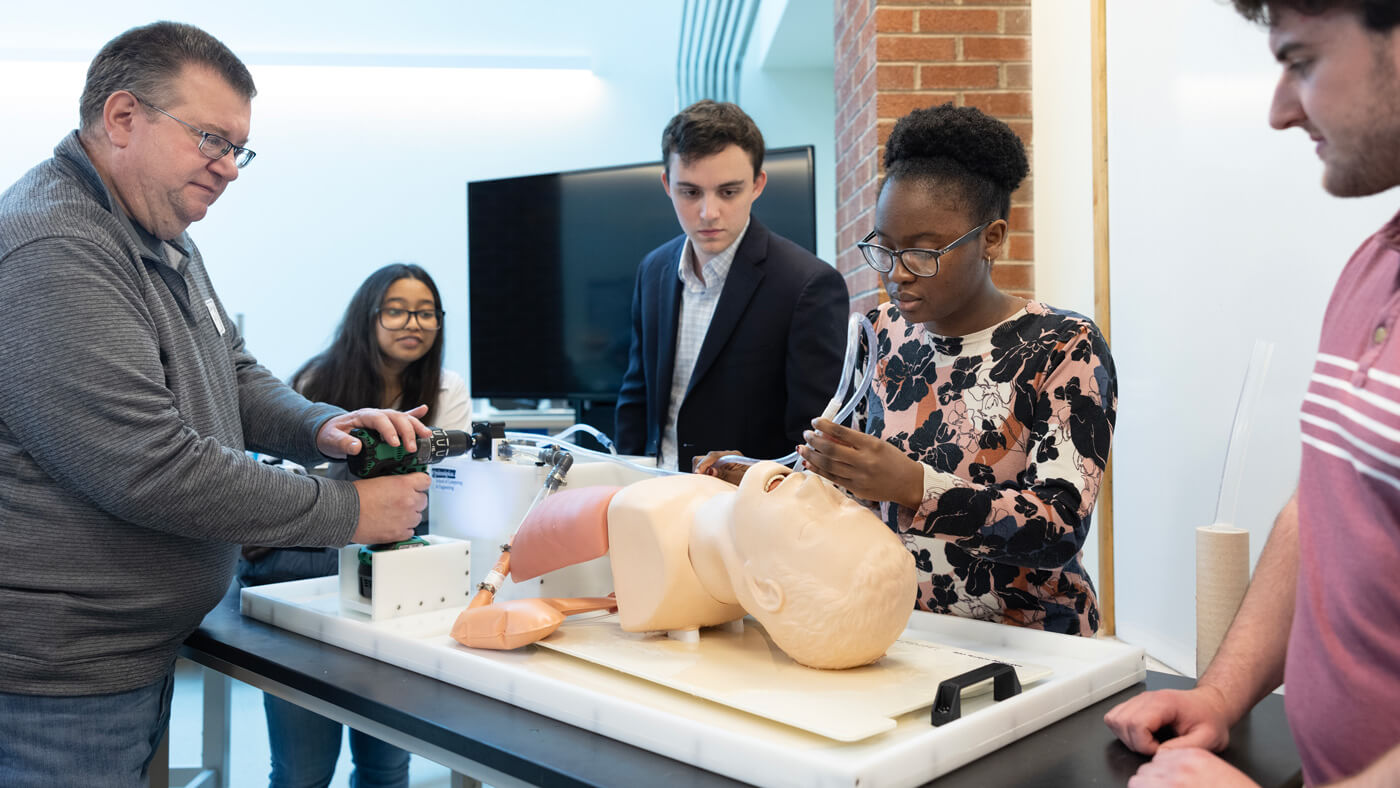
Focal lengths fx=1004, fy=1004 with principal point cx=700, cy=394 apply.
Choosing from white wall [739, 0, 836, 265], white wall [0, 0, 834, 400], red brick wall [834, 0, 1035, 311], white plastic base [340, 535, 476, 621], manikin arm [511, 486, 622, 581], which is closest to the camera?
manikin arm [511, 486, 622, 581]

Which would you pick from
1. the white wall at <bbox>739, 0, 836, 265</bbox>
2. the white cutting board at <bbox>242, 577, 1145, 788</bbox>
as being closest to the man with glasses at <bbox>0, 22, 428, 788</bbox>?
the white cutting board at <bbox>242, 577, 1145, 788</bbox>

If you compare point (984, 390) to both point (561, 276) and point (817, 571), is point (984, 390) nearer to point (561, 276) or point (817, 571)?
point (817, 571)

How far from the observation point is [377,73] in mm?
6523

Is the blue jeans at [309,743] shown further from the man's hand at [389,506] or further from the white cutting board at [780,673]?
the white cutting board at [780,673]

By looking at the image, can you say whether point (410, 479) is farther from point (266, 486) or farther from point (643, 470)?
point (643, 470)

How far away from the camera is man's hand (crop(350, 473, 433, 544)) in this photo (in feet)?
4.83

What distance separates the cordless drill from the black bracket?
862mm

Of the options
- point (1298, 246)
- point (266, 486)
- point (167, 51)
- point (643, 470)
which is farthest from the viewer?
point (1298, 246)

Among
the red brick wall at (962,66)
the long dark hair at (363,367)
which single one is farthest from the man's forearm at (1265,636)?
the red brick wall at (962,66)

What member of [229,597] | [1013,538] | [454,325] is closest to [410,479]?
[229,597]

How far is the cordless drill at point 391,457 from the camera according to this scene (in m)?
1.51

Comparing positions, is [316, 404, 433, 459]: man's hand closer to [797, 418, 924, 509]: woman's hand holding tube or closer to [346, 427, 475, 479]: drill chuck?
[346, 427, 475, 479]: drill chuck

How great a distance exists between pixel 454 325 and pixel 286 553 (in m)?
4.35

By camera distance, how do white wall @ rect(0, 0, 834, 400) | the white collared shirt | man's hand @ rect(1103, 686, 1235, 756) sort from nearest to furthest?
man's hand @ rect(1103, 686, 1235, 756), the white collared shirt, white wall @ rect(0, 0, 834, 400)
